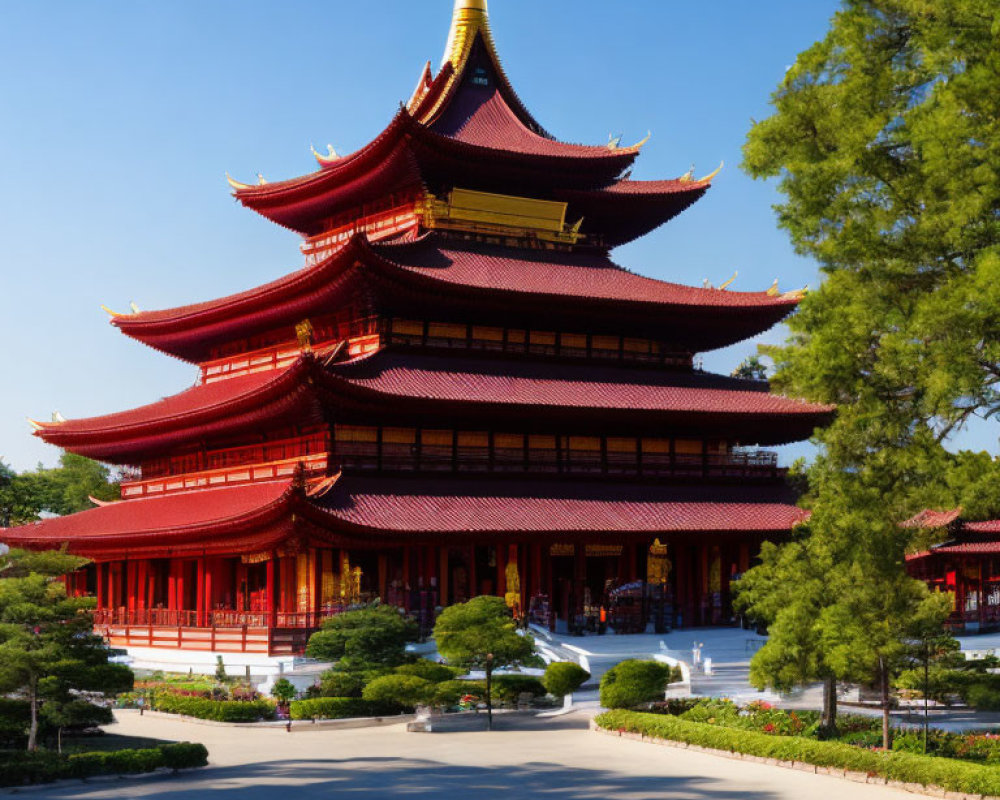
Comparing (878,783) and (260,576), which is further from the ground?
(260,576)

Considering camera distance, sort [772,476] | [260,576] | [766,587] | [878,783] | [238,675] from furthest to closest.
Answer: [772,476] < [260,576] < [238,675] < [766,587] < [878,783]

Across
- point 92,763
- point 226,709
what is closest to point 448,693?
point 226,709

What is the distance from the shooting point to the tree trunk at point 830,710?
27483mm

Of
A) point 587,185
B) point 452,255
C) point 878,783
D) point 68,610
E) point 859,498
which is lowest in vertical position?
point 878,783

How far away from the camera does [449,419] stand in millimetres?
48594

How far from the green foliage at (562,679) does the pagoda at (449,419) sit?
28.2 ft

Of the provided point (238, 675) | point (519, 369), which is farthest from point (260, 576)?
point (519, 369)

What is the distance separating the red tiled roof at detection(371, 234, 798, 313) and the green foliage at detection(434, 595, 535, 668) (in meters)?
17.2

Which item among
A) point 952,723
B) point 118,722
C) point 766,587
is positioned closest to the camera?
point 766,587

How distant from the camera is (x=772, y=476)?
53.7m

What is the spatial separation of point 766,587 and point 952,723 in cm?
650

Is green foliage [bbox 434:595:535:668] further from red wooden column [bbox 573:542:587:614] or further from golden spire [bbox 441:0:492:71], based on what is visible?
golden spire [bbox 441:0:492:71]

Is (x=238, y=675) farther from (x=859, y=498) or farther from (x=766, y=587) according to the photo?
(x=859, y=498)

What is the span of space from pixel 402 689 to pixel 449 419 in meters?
16.8
